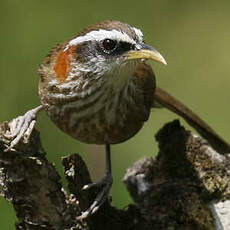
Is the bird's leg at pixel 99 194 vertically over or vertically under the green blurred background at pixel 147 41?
under

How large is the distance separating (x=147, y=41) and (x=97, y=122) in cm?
367

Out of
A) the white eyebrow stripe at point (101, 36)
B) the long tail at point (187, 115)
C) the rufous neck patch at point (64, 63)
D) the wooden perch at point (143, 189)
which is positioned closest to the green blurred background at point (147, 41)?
the long tail at point (187, 115)

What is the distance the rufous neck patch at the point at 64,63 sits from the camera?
17.4ft

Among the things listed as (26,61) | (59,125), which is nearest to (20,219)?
(59,125)

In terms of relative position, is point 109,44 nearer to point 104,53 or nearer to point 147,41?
point 104,53

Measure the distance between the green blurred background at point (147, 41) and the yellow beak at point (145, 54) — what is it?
2.70 m

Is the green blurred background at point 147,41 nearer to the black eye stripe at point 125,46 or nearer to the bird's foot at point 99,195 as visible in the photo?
the bird's foot at point 99,195

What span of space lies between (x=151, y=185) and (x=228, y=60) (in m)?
3.70

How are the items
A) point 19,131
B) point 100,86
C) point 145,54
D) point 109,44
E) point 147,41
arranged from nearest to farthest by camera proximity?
point 19,131
point 145,54
point 109,44
point 100,86
point 147,41

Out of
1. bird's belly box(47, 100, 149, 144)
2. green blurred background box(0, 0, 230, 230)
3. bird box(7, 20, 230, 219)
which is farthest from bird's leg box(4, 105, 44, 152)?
green blurred background box(0, 0, 230, 230)

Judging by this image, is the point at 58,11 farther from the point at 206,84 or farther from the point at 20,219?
the point at 20,219

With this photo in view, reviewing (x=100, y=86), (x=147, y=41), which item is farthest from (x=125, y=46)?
(x=147, y=41)

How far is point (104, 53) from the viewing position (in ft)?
16.8

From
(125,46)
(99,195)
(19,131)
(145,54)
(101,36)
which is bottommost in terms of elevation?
(99,195)
